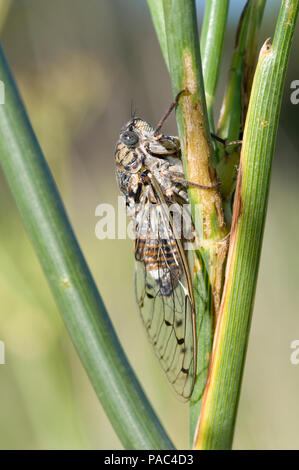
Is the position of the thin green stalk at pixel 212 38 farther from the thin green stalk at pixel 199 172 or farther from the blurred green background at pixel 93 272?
the blurred green background at pixel 93 272

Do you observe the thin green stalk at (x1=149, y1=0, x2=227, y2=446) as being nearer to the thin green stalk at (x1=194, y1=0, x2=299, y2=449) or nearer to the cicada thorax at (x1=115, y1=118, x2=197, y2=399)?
the thin green stalk at (x1=194, y1=0, x2=299, y2=449)

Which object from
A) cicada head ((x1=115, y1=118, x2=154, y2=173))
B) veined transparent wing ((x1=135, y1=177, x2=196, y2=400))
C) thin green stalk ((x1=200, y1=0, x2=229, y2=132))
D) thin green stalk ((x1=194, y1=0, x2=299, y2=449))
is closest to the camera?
thin green stalk ((x1=194, y1=0, x2=299, y2=449))

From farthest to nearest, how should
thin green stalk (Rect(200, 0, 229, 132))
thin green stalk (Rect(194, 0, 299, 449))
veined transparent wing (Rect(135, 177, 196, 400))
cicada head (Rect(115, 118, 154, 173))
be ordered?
cicada head (Rect(115, 118, 154, 173))
veined transparent wing (Rect(135, 177, 196, 400))
thin green stalk (Rect(200, 0, 229, 132))
thin green stalk (Rect(194, 0, 299, 449))

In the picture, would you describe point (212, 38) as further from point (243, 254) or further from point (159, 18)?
point (243, 254)

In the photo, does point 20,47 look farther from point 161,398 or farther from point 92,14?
point 161,398

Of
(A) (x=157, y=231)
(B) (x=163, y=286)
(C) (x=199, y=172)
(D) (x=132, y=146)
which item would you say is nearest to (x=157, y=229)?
(A) (x=157, y=231)

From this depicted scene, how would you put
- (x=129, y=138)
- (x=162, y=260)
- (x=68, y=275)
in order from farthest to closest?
(x=129, y=138)
(x=162, y=260)
(x=68, y=275)

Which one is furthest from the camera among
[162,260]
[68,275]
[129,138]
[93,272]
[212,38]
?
[93,272]

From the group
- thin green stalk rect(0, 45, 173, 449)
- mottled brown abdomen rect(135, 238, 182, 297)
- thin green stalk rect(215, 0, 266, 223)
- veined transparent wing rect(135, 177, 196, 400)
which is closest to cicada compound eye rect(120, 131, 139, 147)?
veined transparent wing rect(135, 177, 196, 400)
